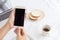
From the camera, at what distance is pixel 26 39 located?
47.6 inches

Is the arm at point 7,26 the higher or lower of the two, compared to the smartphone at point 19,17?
lower

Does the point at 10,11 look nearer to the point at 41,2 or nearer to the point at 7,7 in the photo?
the point at 7,7

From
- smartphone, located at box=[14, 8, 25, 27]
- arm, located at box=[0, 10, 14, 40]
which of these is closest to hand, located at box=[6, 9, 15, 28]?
arm, located at box=[0, 10, 14, 40]

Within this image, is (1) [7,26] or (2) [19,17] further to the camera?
(1) [7,26]

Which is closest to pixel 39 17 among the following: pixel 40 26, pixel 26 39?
pixel 40 26

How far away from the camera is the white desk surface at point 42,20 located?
1.24m

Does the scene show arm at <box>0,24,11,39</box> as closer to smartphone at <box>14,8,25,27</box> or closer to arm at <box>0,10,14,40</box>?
arm at <box>0,10,14,40</box>

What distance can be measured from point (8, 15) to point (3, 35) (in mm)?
160

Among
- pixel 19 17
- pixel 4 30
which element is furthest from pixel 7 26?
pixel 19 17

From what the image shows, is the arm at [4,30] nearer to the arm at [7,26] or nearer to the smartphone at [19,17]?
the arm at [7,26]

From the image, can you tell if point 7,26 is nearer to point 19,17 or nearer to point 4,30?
point 4,30

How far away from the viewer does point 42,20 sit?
1.32 m

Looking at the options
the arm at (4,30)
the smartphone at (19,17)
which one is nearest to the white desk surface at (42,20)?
the arm at (4,30)

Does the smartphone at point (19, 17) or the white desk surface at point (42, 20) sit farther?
the white desk surface at point (42, 20)
